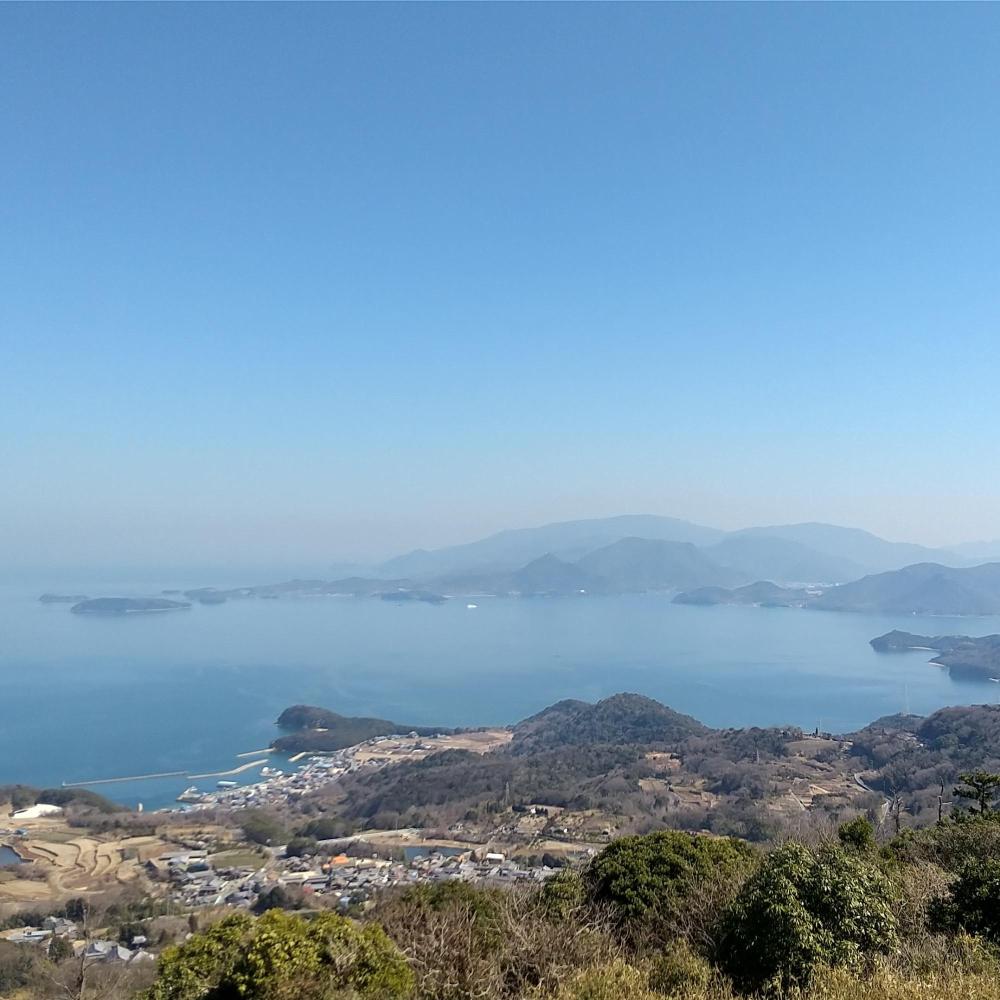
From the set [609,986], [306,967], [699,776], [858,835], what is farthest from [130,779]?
[609,986]

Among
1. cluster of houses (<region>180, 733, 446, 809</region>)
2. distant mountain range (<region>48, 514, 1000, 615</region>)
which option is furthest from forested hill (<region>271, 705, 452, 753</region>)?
distant mountain range (<region>48, 514, 1000, 615</region>)

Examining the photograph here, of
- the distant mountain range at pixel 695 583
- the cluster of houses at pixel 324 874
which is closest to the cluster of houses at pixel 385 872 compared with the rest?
the cluster of houses at pixel 324 874

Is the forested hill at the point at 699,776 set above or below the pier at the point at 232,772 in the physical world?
above

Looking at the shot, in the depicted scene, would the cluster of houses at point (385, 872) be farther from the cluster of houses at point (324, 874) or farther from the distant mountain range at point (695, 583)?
the distant mountain range at point (695, 583)

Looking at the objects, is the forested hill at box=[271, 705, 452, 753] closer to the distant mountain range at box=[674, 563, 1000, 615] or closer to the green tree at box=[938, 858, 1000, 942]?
the green tree at box=[938, 858, 1000, 942]

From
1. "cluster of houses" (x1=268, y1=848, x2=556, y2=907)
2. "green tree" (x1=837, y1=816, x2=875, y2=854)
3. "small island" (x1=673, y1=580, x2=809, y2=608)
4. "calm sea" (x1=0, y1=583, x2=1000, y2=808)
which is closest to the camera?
"green tree" (x1=837, y1=816, x2=875, y2=854)

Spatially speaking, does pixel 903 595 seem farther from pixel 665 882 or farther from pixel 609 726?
pixel 665 882
